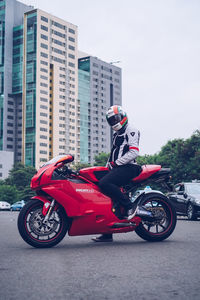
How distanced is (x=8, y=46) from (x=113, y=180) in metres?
132

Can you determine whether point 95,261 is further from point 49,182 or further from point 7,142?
point 7,142

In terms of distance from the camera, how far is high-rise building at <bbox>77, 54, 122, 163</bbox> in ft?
465

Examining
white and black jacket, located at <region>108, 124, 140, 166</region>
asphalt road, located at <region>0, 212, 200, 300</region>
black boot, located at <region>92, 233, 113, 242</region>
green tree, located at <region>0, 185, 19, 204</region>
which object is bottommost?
green tree, located at <region>0, 185, 19, 204</region>

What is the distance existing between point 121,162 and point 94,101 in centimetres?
14267

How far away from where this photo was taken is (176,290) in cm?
336

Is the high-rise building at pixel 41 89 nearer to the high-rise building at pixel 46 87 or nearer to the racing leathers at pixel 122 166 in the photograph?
the high-rise building at pixel 46 87

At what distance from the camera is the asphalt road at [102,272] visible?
3.31 m

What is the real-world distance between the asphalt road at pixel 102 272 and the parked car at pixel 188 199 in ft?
31.5

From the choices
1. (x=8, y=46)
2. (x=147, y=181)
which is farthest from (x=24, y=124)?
(x=147, y=181)

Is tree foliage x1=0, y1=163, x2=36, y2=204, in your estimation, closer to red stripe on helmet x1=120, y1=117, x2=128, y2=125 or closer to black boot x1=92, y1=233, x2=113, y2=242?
black boot x1=92, y1=233, x2=113, y2=242

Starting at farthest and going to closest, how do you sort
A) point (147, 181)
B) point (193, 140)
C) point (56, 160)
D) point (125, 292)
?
point (193, 140) < point (147, 181) < point (56, 160) < point (125, 292)

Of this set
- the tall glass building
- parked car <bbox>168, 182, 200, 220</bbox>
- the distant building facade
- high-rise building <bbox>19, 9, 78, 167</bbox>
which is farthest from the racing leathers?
the tall glass building

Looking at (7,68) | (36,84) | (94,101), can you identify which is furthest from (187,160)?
(94,101)

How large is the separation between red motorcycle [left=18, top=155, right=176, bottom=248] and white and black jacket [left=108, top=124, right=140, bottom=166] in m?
0.28
